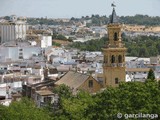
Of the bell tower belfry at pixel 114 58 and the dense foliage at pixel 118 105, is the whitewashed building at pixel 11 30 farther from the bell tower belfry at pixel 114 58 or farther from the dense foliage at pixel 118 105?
the dense foliage at pixel 118 105

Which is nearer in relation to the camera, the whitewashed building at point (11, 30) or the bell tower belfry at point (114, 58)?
the bell tower belfry at point (114, 58)

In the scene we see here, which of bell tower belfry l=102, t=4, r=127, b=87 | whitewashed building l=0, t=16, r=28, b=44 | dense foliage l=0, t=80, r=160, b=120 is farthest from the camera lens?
whitewashed building l=0, t=16, r=28, b=44

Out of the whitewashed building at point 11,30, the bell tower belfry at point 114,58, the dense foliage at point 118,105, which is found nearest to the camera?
the dense foliage at point 118,105

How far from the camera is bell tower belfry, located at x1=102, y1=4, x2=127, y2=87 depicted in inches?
679

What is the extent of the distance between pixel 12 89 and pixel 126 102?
1208 centimetres

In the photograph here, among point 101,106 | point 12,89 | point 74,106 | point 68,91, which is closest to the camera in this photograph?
point 101,106

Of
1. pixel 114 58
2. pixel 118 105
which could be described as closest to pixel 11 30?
pixel 114 58

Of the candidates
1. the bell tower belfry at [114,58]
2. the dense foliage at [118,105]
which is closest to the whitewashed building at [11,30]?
the bell tower belfry at [114,58]

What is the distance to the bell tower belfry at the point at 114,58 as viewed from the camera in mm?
17250

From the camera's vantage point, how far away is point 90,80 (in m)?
17.5

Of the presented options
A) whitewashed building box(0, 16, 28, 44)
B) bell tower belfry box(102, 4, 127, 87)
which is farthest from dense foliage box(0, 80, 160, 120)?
whitewashed building box(0, 16, 28, 44)

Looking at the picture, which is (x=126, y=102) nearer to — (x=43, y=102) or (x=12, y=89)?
(x=43, y=102)

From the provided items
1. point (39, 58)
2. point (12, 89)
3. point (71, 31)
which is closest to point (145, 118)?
point (12, 89)

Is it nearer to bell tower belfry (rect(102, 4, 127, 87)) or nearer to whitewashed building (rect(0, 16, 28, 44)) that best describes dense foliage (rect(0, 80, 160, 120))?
bell tower belfry (rect(102, 4, 127, 87))
